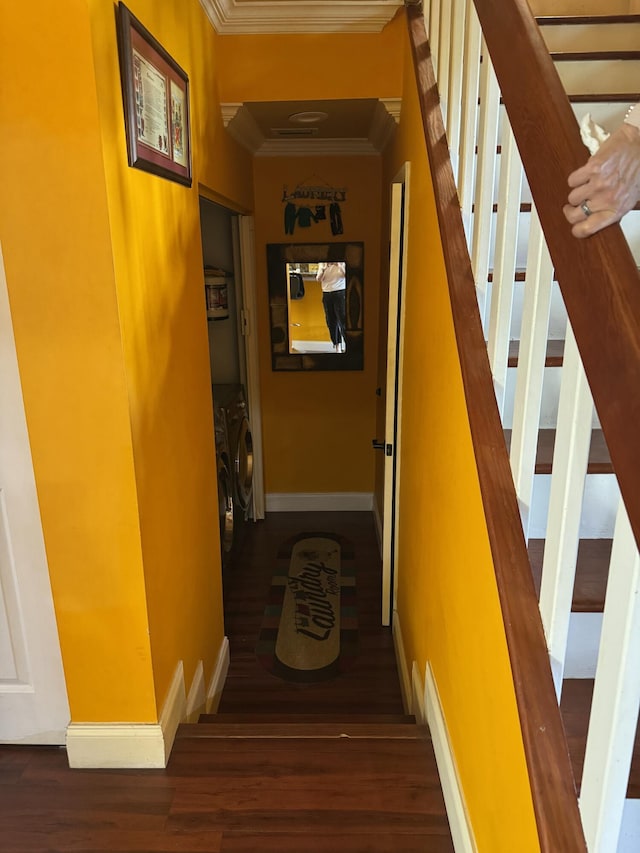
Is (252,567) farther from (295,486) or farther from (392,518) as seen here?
(392,518)

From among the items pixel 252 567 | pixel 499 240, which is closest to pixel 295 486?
pixel 252 567

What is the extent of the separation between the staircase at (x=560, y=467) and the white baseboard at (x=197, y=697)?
1.45 meters

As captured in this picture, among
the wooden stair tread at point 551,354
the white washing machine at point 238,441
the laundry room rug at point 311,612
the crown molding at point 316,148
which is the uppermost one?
the crown molding at point 316,148

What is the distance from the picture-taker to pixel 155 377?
5.81 ft

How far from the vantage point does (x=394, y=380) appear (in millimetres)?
2627

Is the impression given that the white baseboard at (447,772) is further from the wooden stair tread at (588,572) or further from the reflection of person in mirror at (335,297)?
the reflection of person in mirror at (335,297)

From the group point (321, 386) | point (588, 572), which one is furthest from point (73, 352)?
point (321, 386)

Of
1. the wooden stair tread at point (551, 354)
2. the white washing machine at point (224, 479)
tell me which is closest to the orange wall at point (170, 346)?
the white washing machine at point (224, 479)

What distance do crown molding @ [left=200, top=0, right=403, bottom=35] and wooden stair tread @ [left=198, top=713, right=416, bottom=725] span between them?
2.66 m

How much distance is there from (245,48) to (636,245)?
1.83 meters

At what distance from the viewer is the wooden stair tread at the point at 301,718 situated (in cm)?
224

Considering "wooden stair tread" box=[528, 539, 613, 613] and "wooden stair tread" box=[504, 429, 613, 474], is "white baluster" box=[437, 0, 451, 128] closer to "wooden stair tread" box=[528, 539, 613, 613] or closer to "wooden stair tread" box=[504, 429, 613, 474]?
"wooden stair tread" box=[504, 429, 613, 474]

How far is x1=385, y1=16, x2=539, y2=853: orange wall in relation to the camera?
45.0 inches

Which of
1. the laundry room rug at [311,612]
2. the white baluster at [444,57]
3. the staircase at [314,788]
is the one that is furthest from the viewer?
the laundry room rug at [311,612]
